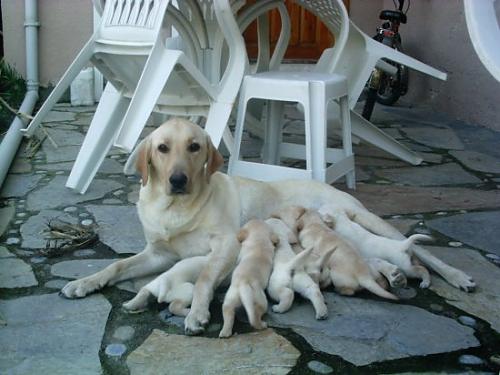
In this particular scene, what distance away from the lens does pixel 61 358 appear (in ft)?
6.65

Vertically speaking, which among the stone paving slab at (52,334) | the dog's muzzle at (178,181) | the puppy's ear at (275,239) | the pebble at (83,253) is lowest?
the pebble at (83,253)

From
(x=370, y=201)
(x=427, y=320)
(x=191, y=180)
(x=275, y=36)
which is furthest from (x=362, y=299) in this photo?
(x=275, y=36)

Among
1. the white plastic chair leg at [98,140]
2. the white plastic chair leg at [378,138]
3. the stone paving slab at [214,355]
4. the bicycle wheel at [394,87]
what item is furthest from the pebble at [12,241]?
the bicycle wheel at [394,87]

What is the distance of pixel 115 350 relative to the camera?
81.9 inches

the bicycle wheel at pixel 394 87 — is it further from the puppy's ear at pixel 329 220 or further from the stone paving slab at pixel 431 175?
the puppy's ear at pixel 329 220

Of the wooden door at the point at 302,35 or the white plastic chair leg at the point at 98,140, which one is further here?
the wooden door at the point at 302,35

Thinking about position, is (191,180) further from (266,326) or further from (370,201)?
(370,201)

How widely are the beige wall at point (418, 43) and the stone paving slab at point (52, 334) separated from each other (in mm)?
4675

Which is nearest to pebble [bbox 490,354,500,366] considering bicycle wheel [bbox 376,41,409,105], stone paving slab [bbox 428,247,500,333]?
stone paving slab [bbox 428,247,500,333]

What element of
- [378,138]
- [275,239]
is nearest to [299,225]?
[275,239]

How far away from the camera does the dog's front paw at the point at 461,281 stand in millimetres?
2547

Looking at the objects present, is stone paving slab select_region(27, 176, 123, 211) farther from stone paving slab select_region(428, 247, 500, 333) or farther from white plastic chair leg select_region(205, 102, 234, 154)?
stone paving slab select_region(428, 247, 500, 333)

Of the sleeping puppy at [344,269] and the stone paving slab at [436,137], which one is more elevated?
the sleeping puppy at [344,269]

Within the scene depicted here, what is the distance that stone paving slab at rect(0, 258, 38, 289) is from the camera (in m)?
2.57
